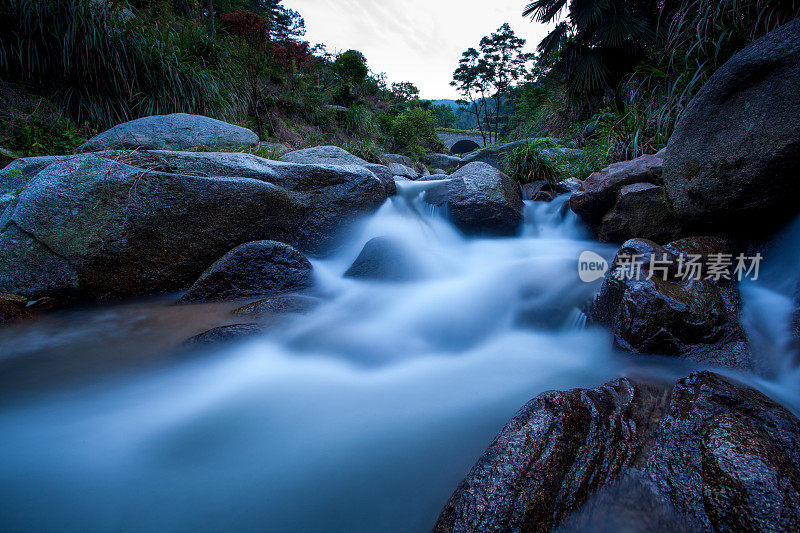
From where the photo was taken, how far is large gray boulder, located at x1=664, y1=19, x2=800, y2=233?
7.16 ft

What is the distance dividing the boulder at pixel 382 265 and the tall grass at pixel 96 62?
5533 millimetres

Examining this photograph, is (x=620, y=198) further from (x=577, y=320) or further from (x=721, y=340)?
(x=721, y=340)

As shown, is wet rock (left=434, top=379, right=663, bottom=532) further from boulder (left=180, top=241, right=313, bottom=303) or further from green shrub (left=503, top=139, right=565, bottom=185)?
green shrub (left=503, top=139, right=565, bottom=185)

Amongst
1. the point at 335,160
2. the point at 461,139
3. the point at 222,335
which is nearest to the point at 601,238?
the point at 222,335

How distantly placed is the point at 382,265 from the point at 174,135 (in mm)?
3884

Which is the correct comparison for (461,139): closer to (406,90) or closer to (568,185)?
(406,90)

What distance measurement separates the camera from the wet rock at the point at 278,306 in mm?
2723

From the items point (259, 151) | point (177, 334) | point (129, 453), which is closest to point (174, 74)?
point (259, 151)

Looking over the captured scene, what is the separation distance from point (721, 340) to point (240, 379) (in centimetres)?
287

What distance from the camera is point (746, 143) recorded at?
2314 mm

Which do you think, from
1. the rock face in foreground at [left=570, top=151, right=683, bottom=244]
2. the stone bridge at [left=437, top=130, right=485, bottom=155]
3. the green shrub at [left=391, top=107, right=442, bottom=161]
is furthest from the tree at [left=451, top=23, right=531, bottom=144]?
the rock face in foreground at [left=570, top=151, right=683, bottom=244]

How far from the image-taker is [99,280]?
3.04m
